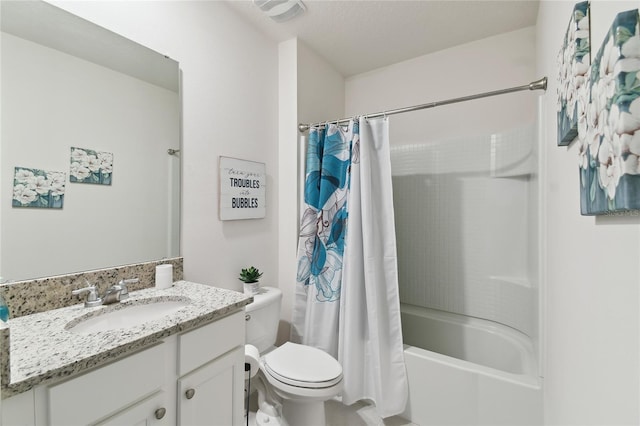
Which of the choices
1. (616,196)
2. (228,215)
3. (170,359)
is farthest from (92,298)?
(616,196)

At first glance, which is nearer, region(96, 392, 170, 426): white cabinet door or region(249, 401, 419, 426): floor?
region(96, 392, 170, 426): white cabinet door

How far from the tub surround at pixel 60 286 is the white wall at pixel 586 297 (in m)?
1.59

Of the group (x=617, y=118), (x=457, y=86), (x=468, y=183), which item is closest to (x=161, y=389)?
(x=617, y=118)

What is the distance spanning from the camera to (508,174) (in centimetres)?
206

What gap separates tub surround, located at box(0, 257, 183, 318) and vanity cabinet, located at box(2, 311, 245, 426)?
497 mm

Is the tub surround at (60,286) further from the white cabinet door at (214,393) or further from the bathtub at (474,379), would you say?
the bathtub at (474,379)

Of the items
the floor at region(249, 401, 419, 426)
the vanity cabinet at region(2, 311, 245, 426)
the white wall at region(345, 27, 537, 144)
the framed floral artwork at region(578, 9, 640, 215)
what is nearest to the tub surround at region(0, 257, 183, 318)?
the vanity cabinet at region(2, 311, 245, 426)

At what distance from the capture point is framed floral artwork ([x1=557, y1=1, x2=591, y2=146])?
0.73 metres

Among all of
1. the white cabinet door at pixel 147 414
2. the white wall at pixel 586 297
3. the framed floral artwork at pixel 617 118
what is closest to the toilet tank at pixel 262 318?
the white cabinet door at pixel 147 414

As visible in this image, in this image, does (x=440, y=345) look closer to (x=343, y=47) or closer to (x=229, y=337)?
(x=229, y=337)

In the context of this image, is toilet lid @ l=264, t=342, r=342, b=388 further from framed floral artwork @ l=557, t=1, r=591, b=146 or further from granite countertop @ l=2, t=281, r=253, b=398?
framed floral artwork @ l=557, t=1, r=591, b=146

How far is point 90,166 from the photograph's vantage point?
4.00 ft

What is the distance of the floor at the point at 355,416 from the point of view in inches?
68.8

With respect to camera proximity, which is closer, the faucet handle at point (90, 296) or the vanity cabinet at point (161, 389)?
the vanity cabinet at point (161, 389)
